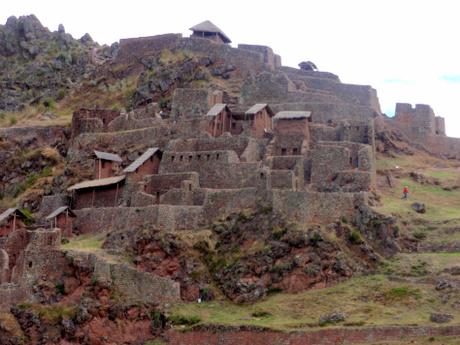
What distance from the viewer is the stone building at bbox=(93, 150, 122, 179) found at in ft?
245

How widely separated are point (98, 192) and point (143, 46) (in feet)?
78.0

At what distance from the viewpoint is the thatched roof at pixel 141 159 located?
71.4 metres

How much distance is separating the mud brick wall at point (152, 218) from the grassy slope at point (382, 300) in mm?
6019

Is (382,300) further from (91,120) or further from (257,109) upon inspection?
(91,120)

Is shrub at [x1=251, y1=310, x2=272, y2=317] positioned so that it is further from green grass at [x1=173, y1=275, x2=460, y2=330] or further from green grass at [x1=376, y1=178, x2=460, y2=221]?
green grass at [x1=376, y1=178, x2=460, y2=221]

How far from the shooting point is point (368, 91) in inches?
3265

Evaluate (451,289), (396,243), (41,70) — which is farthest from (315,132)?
(41,70)

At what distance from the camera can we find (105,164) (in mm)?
75312

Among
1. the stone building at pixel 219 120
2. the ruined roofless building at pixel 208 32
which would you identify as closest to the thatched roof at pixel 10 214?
the stone building at pixel 219 120

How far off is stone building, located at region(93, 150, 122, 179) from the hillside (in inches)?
3.6

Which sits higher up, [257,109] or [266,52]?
[266,52]

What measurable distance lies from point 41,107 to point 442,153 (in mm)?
34963

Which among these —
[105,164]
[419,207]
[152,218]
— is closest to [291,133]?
[419,207]

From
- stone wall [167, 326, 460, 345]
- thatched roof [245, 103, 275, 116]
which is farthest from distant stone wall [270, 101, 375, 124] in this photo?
stone wall [167, 326, 460, 345]
